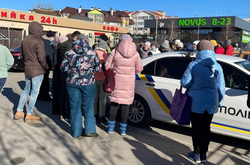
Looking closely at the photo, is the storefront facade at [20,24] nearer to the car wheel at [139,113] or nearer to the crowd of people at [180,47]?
the crowd of people at [180,47]

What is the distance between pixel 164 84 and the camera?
5109mm

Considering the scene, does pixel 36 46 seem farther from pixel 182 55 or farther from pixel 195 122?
pixel 195 122

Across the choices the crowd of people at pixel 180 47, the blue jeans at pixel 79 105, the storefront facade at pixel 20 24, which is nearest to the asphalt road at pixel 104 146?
the blue jeans at pixel 79 105

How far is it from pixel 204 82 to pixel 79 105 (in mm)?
2205

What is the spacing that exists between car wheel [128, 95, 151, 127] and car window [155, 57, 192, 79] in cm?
67

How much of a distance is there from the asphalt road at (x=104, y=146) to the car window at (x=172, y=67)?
121 centimetres

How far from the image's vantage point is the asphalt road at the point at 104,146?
3889 millimetres

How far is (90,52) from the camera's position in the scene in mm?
4516

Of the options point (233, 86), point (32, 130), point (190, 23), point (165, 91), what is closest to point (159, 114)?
point (165, 91)

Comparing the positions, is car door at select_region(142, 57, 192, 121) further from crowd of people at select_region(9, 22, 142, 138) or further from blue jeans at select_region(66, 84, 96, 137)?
A: blue jeans at select_region(66, 84, 96, 137)

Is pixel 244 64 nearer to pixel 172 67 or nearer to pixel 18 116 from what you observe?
pixel 172 67

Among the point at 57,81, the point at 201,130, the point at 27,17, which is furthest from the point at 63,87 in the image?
the point at 27,17

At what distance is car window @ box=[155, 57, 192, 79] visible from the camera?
199 inches

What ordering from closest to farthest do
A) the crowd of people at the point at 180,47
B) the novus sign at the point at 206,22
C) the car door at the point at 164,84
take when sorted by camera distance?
1. the car door at the point at 164,84
2. the crowd of people at the point at 180,47
3. the novus sign at the point at 206,22
